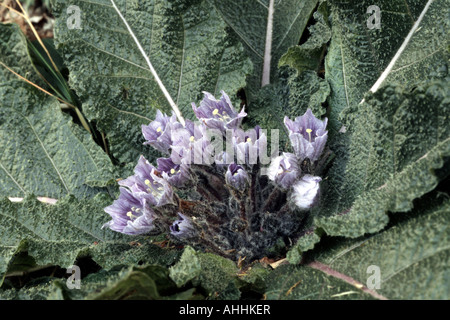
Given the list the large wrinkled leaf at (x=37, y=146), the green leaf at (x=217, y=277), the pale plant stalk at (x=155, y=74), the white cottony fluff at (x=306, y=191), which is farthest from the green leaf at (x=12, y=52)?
the white cottony fluff at (x=306, y=191)

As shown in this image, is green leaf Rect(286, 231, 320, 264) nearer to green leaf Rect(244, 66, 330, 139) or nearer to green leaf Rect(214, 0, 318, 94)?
green leaf Rect(244, 66, 330, 139)

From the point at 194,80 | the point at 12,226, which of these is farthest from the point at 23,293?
the point at 194,80

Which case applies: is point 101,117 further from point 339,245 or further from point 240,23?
point 339,245

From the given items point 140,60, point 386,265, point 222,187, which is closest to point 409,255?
point 386,265

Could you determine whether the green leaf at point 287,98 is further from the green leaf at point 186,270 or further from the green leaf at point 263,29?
the green leaf at point 186,270

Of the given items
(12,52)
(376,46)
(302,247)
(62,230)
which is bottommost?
(302,247)

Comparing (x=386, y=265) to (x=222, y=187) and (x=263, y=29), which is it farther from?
(x=263, y=29)

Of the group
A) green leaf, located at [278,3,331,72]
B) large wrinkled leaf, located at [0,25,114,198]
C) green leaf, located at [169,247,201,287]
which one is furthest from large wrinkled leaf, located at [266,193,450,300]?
large wrinkled leaf, located at [0,25,114,198]
